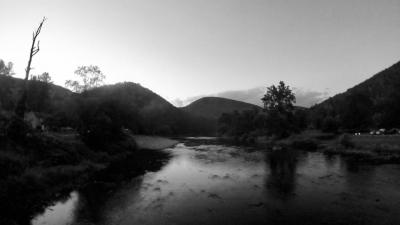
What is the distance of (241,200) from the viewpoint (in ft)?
83.1

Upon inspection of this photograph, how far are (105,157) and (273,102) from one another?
10021cm

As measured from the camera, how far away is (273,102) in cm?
13125

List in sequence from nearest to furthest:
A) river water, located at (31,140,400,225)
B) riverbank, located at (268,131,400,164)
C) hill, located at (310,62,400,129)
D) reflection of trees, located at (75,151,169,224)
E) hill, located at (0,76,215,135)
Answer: river water, located at (31,140,400,225), reflection of trees, located at (75,151,169,224), riverbank, located at (268,131,400,164), hill, located at (0,76,215,135), hill, located at (310,62,400,129)

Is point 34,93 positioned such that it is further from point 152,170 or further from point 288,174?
point 288,174

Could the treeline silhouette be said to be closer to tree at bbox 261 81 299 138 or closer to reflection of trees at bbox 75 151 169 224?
tree at bbox 261 81 299 138

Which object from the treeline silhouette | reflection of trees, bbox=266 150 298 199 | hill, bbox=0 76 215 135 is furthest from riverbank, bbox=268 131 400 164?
hill, bbox=0 76 215 135

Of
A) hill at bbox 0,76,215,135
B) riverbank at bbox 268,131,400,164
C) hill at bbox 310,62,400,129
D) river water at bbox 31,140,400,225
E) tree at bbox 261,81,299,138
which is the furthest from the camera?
tree at bbox 261,81,299,138

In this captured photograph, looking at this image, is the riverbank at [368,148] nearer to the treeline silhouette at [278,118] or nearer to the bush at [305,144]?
the bush at [305,144]

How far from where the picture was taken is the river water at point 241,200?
65.5 ft

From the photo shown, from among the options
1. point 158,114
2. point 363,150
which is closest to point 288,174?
point 363,150

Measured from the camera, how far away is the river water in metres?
20.0

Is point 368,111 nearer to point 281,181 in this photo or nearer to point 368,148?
point 368,148

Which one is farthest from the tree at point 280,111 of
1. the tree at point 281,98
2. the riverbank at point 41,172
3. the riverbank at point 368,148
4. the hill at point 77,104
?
the riverbank at point 41,172

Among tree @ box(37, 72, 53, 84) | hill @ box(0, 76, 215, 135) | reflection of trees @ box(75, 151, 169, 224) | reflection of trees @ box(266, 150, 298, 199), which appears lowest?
reflection of trees @ box(75, 151, 169, 224)
